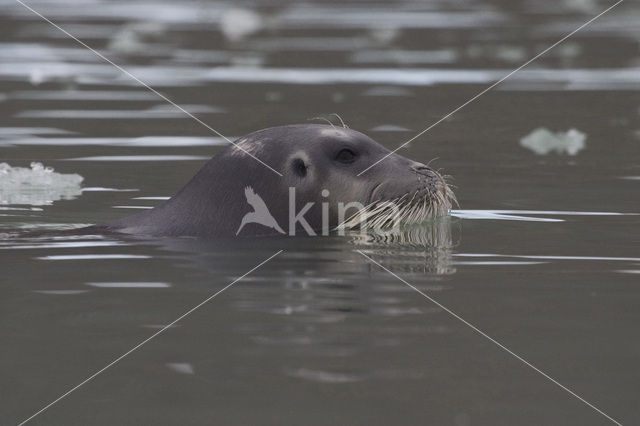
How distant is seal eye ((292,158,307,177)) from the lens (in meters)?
8.96

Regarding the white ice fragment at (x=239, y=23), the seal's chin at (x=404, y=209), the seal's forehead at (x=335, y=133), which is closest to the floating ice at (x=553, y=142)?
the seal's chin at (x=404, y=209)

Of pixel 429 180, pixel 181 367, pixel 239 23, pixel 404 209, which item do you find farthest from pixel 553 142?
pixel 239 23

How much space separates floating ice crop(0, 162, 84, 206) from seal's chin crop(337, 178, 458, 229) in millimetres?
2742

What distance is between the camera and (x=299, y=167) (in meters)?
8.99

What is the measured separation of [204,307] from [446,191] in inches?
117

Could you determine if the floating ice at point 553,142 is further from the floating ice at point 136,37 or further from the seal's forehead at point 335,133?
the floating ice at point 136,37

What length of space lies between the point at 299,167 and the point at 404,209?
69 centimetres

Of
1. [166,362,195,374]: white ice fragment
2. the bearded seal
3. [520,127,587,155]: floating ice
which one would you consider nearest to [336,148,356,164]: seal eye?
the bearded seal

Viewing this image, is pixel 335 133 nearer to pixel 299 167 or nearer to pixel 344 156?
pixel 344 156

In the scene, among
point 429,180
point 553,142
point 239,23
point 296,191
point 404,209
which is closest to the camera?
point 296,191

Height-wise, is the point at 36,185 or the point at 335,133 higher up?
the point at 335,133

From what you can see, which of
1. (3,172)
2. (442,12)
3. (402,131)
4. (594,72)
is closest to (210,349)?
(3,172)

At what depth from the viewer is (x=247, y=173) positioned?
8891 millimetres

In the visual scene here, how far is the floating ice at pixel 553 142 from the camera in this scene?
43.3 ft
